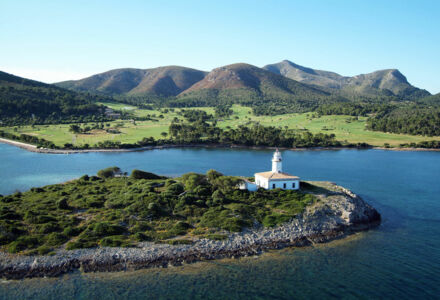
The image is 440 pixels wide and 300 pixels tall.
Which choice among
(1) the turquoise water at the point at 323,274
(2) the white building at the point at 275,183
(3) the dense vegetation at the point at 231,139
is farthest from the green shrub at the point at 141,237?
(3) the dense vegetation at the point at 231,139

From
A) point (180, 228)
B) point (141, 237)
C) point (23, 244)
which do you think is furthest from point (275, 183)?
point (23, 244)

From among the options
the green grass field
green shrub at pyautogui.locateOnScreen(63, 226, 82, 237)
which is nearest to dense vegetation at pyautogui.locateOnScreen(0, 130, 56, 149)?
the green grass field

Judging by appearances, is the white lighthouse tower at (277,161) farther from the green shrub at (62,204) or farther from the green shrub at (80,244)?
the green shrub at (62,204)

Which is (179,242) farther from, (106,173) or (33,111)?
(33,111)

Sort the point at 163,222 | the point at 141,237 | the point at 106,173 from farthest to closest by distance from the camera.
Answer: the point at 106,173
the point at 163,222
the point at 141,237

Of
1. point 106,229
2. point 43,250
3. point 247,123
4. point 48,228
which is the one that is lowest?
point 43,250

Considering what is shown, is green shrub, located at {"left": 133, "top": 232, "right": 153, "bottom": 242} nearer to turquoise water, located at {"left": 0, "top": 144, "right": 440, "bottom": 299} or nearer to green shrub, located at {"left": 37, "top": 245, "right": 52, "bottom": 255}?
turquoise water, located at {"left": 0, "top": 144, "right": 440, "bottom": 299}

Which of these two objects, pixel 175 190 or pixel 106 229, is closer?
pixel 106 229
